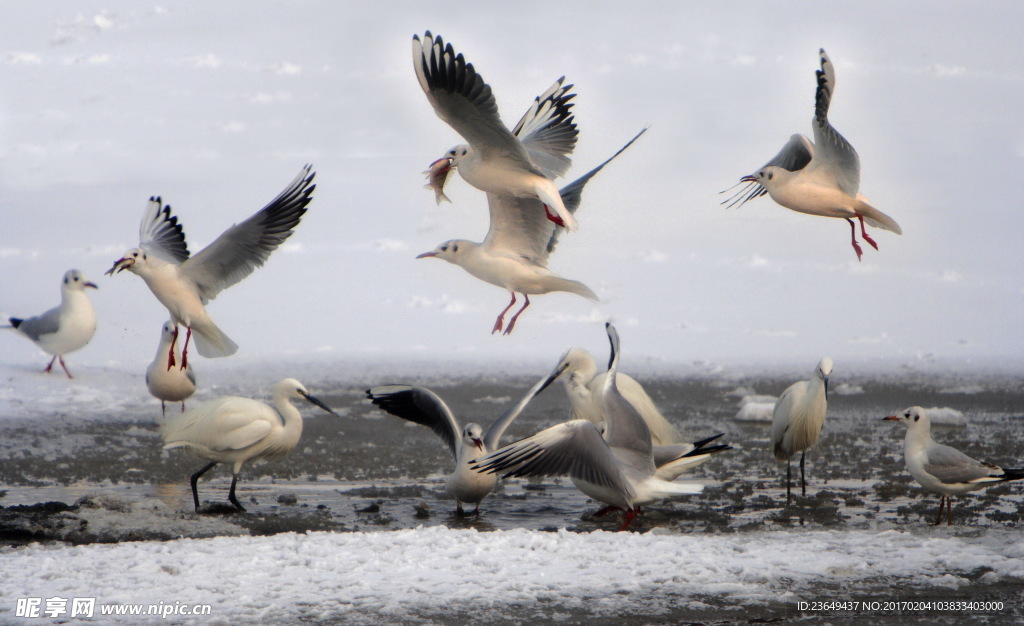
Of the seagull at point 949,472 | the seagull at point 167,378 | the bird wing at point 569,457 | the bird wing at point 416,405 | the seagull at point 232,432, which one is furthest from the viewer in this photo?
the seagull at point 167,378

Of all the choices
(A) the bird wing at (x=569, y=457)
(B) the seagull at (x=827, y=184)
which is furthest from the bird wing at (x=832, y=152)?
(A) the bird wing at (x=569, y=457)

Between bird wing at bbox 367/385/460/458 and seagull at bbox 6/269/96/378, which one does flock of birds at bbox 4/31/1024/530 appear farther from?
seagull at bbox 6/269/96/378

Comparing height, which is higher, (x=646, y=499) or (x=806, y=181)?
(x=806, y=181)

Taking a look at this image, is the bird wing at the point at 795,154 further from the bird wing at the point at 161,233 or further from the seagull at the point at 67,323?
the seagull at the point at 67,323

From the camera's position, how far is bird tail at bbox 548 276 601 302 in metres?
5.80

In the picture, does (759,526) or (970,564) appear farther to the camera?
(759,526)

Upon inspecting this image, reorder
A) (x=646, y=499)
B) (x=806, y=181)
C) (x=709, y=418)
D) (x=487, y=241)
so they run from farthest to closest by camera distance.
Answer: (x=709, y=418), (x=646, y=499), (x=487, y=241), (x=806, y=181)

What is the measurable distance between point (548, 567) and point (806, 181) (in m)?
2.44

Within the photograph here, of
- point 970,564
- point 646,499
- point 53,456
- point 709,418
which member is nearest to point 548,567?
point 646,499

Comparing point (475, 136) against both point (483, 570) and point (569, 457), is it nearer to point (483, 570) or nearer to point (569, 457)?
point (569, 457)

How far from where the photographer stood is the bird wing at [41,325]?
Result: 14586 mm

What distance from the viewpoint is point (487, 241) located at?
6461mm

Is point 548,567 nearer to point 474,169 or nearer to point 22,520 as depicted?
point 474,169

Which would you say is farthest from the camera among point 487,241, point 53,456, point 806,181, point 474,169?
point 53,456
